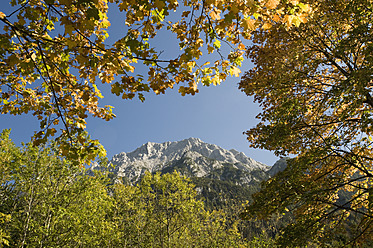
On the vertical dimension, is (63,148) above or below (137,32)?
below

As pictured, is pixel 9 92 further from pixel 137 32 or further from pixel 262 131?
pixel 262 131

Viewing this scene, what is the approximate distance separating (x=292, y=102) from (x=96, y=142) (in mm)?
4953

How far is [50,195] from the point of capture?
9961 mm

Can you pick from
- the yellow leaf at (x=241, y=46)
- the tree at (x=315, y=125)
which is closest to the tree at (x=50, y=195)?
the tree at (x=315, y=125)

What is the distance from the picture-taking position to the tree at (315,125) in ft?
15.5

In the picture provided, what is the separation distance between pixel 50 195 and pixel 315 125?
39.1 ft

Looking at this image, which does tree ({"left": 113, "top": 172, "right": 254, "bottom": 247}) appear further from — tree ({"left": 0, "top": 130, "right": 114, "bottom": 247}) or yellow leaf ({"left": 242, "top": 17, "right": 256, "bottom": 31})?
yellow leaf ({"left": 242, "top": 17, "right": 256, "bottom": 31})

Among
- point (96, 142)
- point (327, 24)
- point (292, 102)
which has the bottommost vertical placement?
point (96, 142)

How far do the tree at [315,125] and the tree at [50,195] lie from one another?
29.8 feet

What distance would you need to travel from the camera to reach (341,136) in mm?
5086

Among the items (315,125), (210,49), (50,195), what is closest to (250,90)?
(315,125)

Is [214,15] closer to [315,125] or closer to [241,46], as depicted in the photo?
[241,46]

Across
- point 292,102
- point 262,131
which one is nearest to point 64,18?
point 292,102

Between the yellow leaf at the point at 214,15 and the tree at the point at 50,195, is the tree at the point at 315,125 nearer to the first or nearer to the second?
the yellow leaf at the point at 214,15
